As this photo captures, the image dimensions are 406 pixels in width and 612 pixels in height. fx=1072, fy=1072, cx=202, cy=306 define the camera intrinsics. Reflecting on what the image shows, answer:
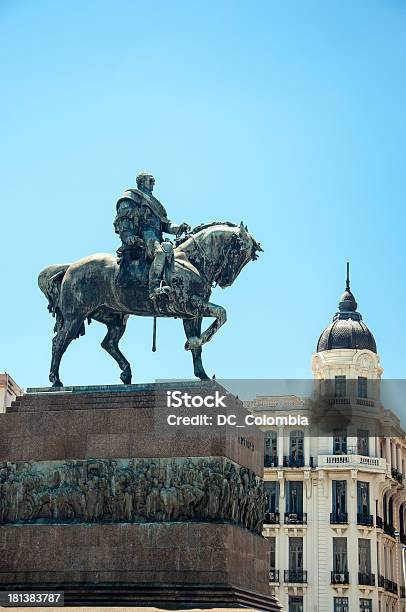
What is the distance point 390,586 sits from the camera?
60.2 m

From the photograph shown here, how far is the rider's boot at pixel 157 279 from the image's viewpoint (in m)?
24.1

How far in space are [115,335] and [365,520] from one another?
3584cm

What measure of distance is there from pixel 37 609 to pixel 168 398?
202 inches

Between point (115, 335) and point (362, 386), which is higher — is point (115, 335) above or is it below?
below

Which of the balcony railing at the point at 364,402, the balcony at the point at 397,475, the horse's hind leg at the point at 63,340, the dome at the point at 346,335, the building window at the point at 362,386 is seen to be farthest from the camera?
the dome at the point at 346,335

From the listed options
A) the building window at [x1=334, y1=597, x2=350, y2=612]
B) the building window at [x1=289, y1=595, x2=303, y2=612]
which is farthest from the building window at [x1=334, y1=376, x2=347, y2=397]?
the building window at [x1=289, y1=595, x2=303, y2=612]

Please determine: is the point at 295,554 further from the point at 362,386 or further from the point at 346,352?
the point at 346,352

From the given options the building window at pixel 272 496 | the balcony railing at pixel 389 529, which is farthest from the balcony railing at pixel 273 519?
the balcony railing at pixel 389 529

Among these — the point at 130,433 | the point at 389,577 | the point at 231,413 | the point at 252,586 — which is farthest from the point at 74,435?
the point at 389,577

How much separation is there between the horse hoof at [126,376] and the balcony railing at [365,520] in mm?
35464

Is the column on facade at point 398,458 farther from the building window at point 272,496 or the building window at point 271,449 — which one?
the building window at point 272,496

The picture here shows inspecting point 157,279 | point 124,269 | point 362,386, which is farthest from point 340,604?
point 157,279

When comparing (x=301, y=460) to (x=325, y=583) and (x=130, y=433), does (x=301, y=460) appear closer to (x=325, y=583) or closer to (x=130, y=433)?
(x=325, y=583)

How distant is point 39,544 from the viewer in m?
22.8
